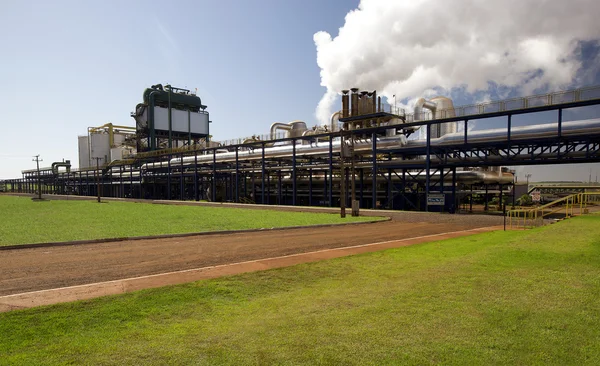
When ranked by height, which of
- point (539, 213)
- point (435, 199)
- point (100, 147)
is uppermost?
point (100, 147)

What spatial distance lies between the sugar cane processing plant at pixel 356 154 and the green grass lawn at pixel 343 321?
19830 mm

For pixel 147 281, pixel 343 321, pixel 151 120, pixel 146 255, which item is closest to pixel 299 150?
pixel 146 255

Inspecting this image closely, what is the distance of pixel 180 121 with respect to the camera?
300ft

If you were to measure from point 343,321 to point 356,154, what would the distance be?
123 ft

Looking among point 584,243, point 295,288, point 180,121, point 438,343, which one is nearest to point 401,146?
point 584,243

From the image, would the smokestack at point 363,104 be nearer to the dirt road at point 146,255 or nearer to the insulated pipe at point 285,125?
the insulated pipe at point 285,125

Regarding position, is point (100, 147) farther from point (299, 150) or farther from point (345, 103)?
point (345, 103)

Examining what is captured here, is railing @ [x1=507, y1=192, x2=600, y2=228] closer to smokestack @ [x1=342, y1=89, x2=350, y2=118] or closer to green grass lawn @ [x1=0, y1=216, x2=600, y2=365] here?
green grass lawn @ [x1=0, y1=216, x2=600, y2=365]

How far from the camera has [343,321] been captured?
5500mm

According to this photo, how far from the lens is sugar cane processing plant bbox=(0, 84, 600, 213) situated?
1220 inches

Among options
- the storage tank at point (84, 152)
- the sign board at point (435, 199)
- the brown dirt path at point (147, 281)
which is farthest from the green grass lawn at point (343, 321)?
the storage tank at point (84, 152)

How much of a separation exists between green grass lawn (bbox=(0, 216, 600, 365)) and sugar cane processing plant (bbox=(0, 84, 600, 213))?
19.8 meters

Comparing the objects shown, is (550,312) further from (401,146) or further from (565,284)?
(401,146)

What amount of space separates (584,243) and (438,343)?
9443mm
